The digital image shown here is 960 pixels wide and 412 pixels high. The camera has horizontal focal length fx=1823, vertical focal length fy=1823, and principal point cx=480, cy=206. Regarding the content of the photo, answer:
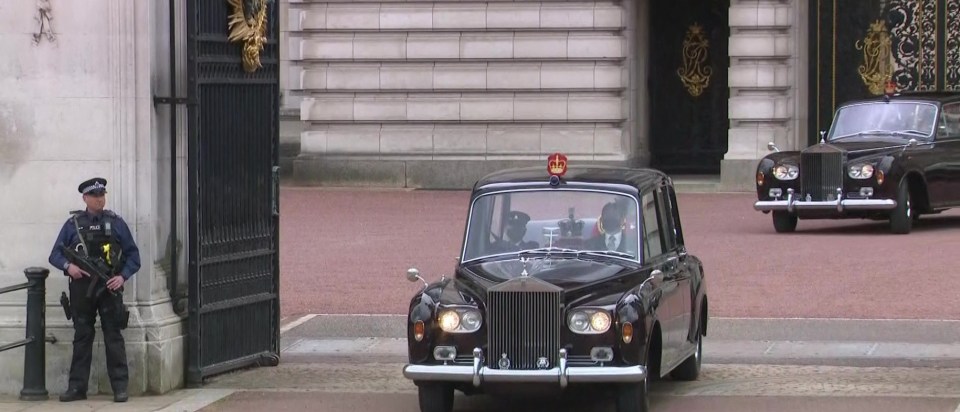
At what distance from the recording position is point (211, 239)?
495 inches

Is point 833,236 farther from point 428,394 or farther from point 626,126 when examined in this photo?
point 428,394

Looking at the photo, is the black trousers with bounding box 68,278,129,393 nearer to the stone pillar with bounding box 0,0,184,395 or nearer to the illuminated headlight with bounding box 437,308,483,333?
the stone pillar with bounding box 0,0,184,395

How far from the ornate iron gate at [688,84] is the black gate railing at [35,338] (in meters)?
22.8

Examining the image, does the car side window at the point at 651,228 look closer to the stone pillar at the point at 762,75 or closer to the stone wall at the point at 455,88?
the stone pillar at the point at 762,75

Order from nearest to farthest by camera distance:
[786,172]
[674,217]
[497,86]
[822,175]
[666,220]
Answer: [666,220]
[674,217]
[822,175]
[786,172]
[497,86]

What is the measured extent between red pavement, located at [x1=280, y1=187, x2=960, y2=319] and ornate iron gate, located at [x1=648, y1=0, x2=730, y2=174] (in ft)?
19.6

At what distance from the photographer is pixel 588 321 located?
413 inches

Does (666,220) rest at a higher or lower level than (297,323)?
higher

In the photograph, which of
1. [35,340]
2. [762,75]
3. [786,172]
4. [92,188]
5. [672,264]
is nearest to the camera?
[92,188]

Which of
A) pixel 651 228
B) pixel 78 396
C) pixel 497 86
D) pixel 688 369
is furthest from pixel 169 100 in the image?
pixel 497 86

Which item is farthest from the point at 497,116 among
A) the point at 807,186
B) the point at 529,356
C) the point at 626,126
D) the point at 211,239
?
the point at 529,356

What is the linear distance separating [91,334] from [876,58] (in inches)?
886

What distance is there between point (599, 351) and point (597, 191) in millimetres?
1507

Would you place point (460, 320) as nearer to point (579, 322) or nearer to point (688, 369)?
point (579, 322)
